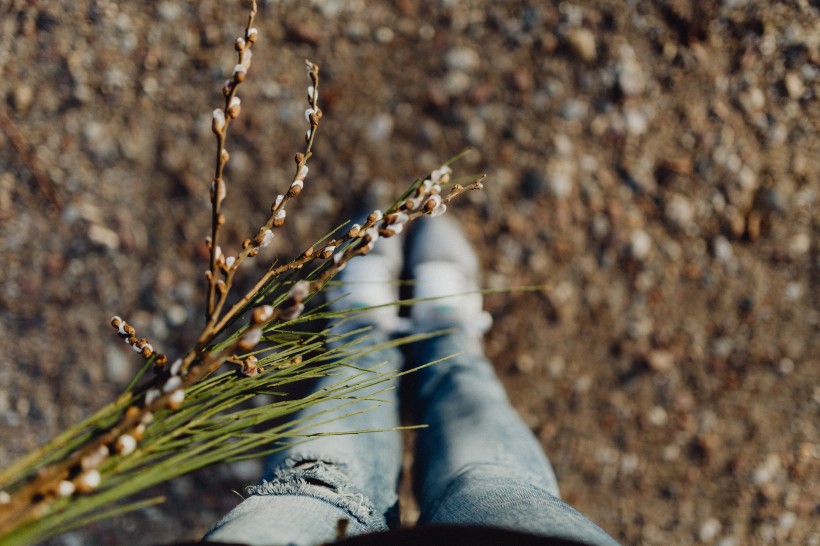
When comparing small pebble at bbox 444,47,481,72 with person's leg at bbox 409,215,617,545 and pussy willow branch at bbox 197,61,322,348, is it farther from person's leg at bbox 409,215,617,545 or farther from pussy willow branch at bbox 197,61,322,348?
pussy willow branch at bbox 197,61,322,348

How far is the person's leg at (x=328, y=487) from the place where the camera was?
782mm

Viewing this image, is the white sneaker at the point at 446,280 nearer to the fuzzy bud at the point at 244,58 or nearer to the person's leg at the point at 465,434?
the person's leg at the point at 465,434

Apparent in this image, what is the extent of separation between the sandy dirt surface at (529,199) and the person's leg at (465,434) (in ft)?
0.44

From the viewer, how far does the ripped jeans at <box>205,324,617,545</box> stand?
797mm

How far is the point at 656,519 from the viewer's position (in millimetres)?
1671

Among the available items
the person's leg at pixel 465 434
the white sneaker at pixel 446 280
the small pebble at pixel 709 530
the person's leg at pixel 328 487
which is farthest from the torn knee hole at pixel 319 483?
the small pebble at pixel 709 530

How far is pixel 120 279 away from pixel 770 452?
1880 mm

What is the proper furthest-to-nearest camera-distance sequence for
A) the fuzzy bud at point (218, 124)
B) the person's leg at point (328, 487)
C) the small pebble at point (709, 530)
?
1. the small pebble at point (709, 530)
2. the person's leg at point (328, 487)
3. the fuzzy bud at point (218, 124)

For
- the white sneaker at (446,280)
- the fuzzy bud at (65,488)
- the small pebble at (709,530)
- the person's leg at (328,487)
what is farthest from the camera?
the small pebble at (709,530)

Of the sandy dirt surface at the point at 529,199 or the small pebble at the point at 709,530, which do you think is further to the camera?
the small pebble at the point at 709,530

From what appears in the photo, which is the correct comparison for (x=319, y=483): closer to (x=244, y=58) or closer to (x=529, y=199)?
(x=244, y=58)

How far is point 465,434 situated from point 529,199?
740 mm

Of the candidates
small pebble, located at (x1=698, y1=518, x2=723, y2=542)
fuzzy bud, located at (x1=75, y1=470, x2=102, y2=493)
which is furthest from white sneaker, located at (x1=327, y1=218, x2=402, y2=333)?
small pebble, located at (x1=698, y1=518, x2=723, y2=542)

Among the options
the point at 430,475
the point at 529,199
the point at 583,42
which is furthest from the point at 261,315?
the point at 583,42
